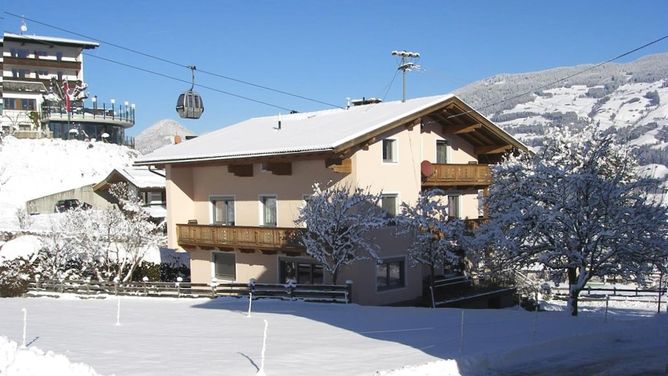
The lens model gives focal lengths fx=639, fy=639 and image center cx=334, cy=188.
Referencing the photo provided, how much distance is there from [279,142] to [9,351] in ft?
57.8

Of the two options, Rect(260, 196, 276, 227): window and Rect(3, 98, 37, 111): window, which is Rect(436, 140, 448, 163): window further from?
Rect(3, 98, 37, 111): window

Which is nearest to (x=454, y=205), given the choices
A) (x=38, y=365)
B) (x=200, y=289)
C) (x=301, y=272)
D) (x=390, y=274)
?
(x=390, y=274)

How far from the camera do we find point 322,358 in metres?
13.8

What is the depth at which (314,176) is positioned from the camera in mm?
27984

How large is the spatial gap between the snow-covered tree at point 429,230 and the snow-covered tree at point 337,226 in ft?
6.36

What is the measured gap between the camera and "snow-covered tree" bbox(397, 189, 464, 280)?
1047 inches

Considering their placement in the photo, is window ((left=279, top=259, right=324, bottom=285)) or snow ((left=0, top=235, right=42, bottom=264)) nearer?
window ((left=279, top=259, right=324, bottom=285))

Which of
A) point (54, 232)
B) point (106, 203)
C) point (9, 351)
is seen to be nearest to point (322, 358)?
point (9, 351)

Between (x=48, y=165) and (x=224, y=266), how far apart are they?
130ft

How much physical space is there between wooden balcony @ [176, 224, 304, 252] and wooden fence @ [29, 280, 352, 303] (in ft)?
6.52

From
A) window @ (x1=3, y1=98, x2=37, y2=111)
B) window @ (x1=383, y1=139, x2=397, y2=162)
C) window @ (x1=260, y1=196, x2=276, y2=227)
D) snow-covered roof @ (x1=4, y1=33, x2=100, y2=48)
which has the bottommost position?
window @ (x1=260, y1=196, x2=276, y2=227)

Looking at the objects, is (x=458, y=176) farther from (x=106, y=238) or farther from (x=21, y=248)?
(x=21, y=248)

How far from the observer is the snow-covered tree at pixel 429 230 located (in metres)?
26.6

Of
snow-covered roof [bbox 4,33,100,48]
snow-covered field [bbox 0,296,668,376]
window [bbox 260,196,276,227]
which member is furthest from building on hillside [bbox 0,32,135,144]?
snow-covered field [bbox 0,296,668,376]
